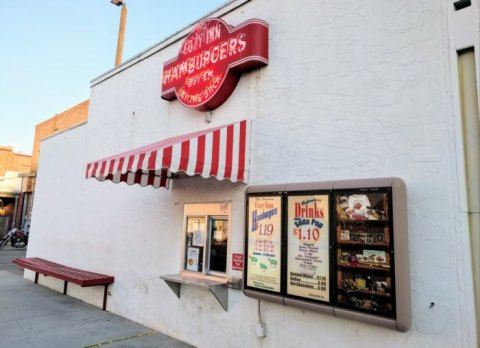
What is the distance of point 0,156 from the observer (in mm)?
31516

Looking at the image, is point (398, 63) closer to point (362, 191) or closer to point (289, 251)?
point (362, 191)

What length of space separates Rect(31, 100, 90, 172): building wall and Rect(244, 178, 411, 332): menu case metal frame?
50.6ft

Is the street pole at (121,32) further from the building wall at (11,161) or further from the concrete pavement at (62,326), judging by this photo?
the building wall at (11,161)

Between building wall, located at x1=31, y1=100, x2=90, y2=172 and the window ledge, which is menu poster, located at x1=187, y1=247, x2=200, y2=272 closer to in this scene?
the window ledge

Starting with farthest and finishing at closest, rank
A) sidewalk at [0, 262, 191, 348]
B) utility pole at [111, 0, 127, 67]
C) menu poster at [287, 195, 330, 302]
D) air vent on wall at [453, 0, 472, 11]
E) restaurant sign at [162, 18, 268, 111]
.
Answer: utility pole at [111, 0, 127, 67] < sidewalk at [0, 262, 191, 348] < restaurant sign at [162, 18, 268, 111] < menu poster at [287, 195, 330, 302] < air vent on wall at [453, 0, 472, 11]

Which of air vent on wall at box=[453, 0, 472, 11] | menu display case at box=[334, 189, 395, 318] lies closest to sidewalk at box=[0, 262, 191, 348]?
menu display case at box=[334, 189, 395, 318]

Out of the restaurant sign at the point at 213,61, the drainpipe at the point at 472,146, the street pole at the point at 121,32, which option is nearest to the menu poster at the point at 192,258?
the restaurant sign at the point at 213,61

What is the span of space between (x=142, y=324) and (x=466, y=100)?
6.58 meters

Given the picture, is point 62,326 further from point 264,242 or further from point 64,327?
point 264,242

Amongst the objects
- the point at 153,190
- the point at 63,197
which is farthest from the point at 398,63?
the point at 63,197

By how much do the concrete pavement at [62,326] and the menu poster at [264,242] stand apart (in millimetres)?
2149

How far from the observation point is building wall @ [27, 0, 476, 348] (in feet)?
12.0

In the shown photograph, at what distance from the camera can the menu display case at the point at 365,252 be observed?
3.69 metres

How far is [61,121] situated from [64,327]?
17490 millimetres
